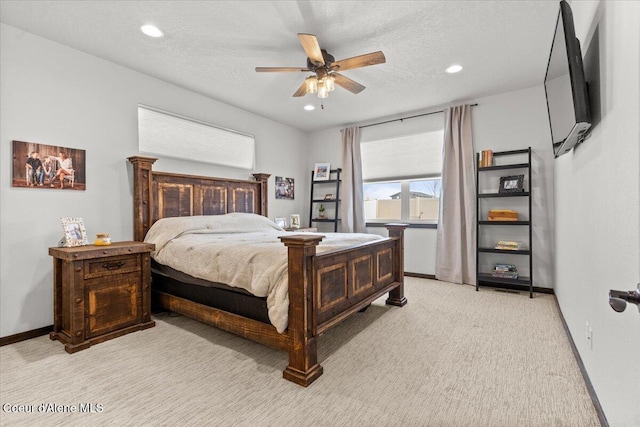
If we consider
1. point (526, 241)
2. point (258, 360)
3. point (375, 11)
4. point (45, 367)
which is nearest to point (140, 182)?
point (45, 367)

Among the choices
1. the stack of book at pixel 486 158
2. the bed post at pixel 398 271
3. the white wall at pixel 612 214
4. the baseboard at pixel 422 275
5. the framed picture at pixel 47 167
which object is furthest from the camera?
the baseboard at pixel 422 275

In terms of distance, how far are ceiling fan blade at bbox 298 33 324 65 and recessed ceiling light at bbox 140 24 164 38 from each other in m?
1.36

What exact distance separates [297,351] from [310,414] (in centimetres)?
39

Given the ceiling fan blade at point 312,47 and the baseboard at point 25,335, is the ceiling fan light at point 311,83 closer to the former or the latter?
the ceiling fan blade at point 312,47

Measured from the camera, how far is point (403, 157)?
16.6ft

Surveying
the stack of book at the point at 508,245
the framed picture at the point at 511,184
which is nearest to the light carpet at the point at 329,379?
the stack of book at the point at 508,245

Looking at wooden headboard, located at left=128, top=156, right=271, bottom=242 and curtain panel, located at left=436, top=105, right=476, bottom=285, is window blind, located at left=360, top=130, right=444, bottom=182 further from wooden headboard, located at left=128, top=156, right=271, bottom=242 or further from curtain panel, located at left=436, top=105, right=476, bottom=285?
wooden headboard, located at left=128, top=156, right=271, bottom=242

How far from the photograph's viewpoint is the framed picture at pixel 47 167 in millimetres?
2623

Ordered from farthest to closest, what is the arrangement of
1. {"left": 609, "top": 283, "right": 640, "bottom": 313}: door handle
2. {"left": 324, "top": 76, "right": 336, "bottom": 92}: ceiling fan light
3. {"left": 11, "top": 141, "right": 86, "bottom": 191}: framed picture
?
1. {"left": 324, "top": 76, "right": 336, "bottom": 92}: ceiling fan light
2. {"left": 11, "top": 141, "right": 86, "bottom": 191}: framed picture
3. {"left": 609, "top": 283, "right": 640, "bottom": 313}: door handle

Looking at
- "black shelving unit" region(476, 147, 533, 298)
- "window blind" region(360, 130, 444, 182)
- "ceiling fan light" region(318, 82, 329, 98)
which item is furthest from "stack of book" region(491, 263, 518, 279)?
"ceiling fan light" region(318, 82, 329, 98)

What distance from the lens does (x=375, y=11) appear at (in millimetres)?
2418

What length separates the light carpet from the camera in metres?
1.60

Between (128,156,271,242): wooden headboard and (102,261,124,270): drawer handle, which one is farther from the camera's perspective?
(128,156,271,242): wooden headboard

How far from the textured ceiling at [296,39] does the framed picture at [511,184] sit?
3.94 feet
